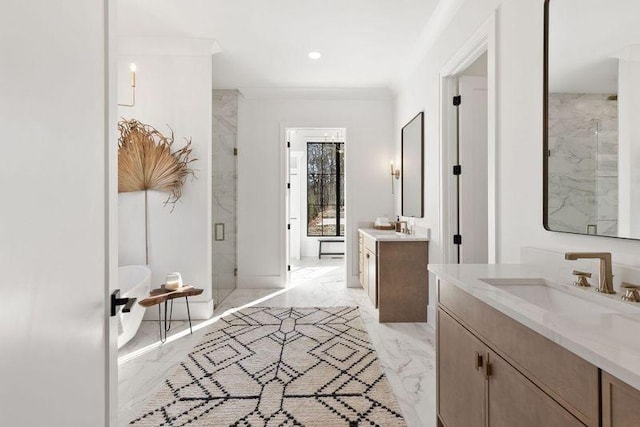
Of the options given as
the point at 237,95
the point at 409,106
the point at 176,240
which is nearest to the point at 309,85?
the point at 237,95

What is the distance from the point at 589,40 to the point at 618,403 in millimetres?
1342

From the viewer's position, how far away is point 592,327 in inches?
30.8

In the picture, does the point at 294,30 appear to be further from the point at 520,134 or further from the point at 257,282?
the point at 257,282

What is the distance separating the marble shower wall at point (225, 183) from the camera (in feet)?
14.0

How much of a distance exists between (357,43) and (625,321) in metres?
3.22

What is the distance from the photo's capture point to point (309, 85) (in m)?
4.45

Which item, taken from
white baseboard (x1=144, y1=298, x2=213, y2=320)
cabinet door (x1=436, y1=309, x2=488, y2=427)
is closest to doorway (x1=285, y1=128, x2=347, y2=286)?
white baseboard (x1=144, y1=298, x2=213, y2=320)

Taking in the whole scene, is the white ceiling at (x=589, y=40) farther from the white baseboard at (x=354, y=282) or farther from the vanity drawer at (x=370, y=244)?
the white baseboard at (x=354, y=282)

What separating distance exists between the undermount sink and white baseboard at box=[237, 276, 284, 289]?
3.64 metres

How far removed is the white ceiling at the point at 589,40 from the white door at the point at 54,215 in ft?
5.50

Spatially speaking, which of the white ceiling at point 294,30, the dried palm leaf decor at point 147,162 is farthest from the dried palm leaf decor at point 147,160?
the white ceiling at point 294,30

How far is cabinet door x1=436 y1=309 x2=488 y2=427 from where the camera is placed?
1161 millimetres

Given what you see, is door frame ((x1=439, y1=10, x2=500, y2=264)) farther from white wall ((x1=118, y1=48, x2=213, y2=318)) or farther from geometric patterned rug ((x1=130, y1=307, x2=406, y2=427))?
white wall ((x1=118, y1=48, x2=213, y2=318))

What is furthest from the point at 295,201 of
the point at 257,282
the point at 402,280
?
the point at 402,280
